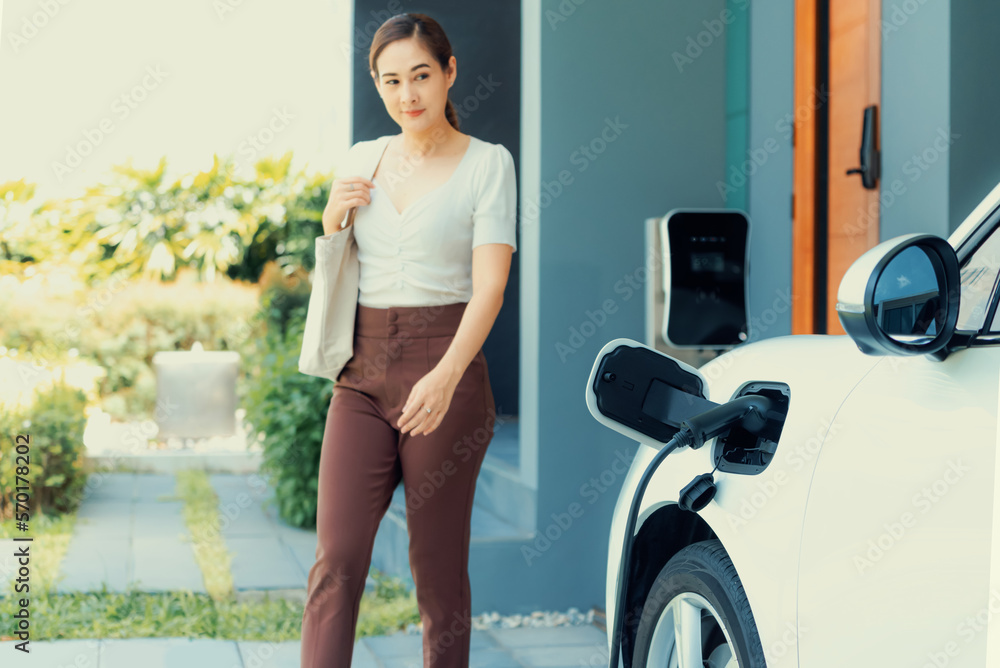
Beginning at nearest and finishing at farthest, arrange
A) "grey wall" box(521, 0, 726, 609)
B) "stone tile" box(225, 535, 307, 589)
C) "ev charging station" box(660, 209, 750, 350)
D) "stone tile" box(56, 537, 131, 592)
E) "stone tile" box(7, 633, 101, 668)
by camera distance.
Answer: "stone tile" box(7, 633, 101, 668), "ev charging station" box(660, 209, 750, 350), "grey wall" box(521, 0, 726, 609), "stone tile" box(56, 537, 131, 592), "stone tile" box(225, 535, 307, 589)

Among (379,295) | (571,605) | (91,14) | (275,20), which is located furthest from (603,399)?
(91,14)

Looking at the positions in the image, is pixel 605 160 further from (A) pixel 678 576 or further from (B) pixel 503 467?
(A) pixel 678 576

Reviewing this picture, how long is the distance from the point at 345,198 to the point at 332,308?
280 millimetres

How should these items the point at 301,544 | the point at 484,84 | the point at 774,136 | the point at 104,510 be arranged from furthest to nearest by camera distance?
1. the point at 484,84
2. the point at 104,510
3. the point at 301,544
4. the point at 774,136

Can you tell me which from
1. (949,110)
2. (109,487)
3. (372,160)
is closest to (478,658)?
(372,160)

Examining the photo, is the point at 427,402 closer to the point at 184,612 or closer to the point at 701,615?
the point at 701,615

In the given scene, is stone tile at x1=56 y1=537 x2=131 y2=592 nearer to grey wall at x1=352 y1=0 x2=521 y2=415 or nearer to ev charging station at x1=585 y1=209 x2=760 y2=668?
grey wall at x1=352 y1=0 x2=521 y2=415

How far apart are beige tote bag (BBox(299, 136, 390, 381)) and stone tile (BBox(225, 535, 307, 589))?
227 centimetres

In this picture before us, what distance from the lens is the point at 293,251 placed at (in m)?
7.23

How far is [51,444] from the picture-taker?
5.73 m

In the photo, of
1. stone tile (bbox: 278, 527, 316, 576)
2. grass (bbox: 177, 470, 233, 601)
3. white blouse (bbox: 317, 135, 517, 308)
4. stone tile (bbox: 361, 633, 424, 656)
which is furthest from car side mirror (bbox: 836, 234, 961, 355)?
stone tile (bbox: 278, 527, 316, 576)

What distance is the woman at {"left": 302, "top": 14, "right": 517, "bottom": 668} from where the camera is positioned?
237 cm

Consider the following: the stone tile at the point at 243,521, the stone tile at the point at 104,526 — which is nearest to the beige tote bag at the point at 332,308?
the stone tile at the point at 243,521

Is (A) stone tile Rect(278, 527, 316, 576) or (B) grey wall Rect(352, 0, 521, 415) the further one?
(B) grey wall Rect(352, 0, 521, 415)
